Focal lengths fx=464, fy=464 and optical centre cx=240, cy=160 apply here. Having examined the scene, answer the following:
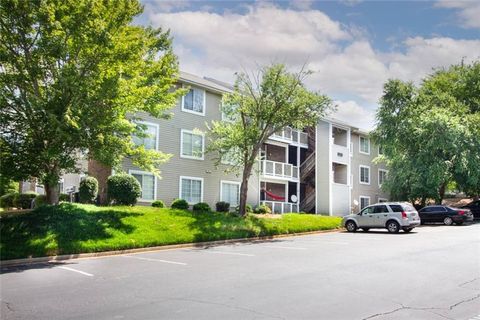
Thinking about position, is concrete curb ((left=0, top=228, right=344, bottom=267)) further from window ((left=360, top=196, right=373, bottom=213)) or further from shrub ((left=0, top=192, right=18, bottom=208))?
window ((left=360, top=196, right=373, bottom=213))

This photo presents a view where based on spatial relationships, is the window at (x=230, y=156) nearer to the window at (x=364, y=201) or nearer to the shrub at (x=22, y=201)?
the shrub at (x=22, y=201)

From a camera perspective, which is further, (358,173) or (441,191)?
(358,173)

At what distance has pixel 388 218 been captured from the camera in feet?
85.2

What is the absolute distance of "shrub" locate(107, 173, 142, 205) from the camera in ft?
77.7

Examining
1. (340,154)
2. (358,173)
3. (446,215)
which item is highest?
(340,154)

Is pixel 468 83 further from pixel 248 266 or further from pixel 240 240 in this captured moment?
pixel 248 266

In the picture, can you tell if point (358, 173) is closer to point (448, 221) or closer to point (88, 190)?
point (448, 221)

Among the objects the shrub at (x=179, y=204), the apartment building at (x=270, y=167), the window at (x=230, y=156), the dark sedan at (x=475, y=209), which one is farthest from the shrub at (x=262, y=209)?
the dark sedan at (x=475, y=209)

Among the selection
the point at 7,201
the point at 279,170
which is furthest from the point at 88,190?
the point at 279,170

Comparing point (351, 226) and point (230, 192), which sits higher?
point (230, 192)

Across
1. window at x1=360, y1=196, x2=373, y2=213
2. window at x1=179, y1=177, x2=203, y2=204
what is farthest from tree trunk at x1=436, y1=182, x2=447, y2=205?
window at x1=179, y1=177, x2=203, y2=204

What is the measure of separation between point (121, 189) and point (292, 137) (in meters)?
19.6

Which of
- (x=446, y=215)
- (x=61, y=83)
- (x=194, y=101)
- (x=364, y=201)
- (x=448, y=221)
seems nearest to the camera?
(x=61, y=83)

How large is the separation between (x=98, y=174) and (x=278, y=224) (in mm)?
10609
